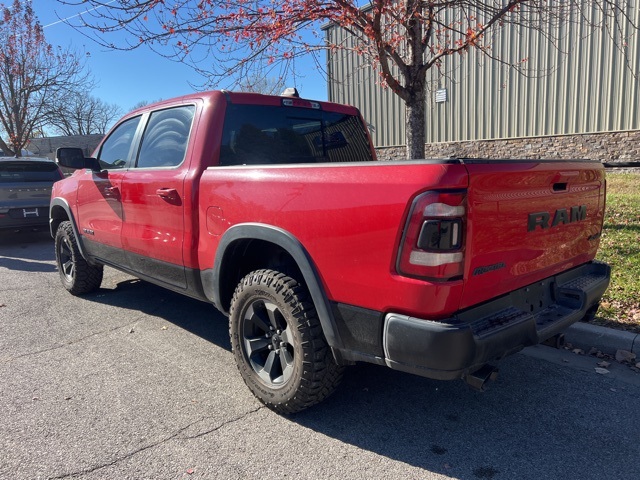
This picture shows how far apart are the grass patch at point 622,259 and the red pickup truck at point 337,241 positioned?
3.85ft

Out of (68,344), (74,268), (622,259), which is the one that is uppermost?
(74,268)

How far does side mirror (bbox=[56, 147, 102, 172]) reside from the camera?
15.0 feet

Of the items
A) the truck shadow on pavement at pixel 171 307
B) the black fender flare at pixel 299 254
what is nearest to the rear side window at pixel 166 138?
the black fender flare at pixel 299 254

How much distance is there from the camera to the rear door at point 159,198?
362cm

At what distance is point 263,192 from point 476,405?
1.91 m

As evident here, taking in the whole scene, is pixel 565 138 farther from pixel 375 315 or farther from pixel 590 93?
pixel 375 315

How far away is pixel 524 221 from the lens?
8.32 ft

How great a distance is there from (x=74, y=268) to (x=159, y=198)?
7.99 feet

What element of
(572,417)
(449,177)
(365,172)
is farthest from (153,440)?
(572,417)

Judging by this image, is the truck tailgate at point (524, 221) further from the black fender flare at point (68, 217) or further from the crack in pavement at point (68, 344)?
the black fender flare at point (68, 217)

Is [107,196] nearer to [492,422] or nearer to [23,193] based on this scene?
[492,422]

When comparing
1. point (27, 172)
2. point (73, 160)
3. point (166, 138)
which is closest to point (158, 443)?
point (166, 138)

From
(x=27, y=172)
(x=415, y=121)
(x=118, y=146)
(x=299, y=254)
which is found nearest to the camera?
(x=299, y=254)

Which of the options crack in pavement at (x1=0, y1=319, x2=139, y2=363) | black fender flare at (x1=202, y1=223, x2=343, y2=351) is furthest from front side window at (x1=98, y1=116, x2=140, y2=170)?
black fender flare at (x1=202, y1=223, x2=343, y2=351)
